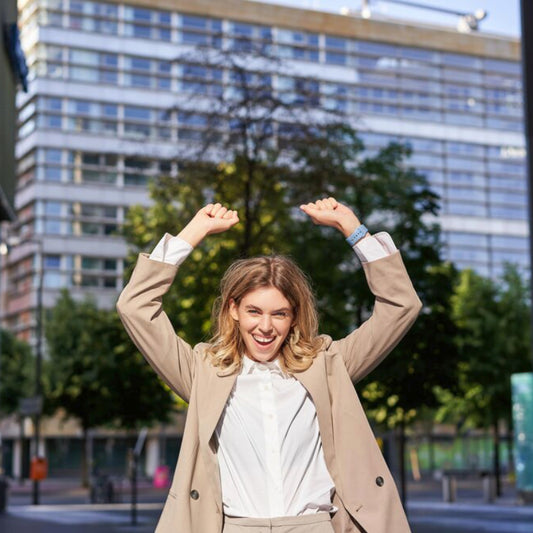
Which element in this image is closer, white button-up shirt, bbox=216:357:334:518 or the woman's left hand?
white button-up shirt, bbox=216:357:334:518

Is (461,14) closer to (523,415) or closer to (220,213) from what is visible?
(523,415)

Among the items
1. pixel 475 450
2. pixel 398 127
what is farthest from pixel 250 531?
pixel 398 127

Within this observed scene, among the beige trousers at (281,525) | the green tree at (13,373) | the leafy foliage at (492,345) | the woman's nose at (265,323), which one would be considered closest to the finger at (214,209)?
the woman's nose at (265,323)

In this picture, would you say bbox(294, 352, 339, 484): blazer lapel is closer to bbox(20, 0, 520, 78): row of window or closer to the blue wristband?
the blue wristband

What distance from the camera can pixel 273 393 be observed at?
3.64m

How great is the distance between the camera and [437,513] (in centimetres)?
3058

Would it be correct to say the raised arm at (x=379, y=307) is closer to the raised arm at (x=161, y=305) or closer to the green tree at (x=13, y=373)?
the raised arm at (x=161, y=305)

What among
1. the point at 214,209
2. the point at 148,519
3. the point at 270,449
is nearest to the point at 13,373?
the point at 148,519

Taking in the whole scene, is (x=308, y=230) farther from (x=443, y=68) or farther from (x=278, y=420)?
(x=443, y=68)

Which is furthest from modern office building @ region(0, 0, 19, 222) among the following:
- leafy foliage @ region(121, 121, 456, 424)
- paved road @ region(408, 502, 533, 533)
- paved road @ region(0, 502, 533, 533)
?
paved road @ region(408, 502, 533, 533)

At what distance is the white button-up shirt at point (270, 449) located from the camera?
3486 mm

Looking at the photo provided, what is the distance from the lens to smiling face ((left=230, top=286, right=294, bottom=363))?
3670mm

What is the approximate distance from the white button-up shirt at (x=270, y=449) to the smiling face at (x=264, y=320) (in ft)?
0.24

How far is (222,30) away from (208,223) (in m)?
78.2
